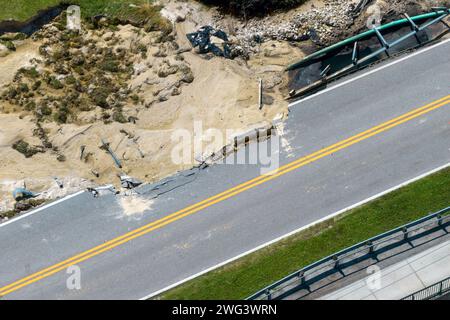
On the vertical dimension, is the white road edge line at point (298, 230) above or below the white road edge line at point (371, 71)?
below

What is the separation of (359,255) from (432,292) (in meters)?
3.04

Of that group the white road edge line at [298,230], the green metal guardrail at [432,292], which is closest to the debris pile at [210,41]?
the white road edge line at [298,230]

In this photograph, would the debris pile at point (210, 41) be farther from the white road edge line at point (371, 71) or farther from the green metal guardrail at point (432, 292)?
the green metal guardrail at point (432, 292)

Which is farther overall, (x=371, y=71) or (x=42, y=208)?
(x=371, y=71)

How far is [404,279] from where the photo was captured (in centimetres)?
2180

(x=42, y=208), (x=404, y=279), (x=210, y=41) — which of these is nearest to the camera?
(x=404, y=279)

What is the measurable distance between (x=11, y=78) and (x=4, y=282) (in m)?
9.71

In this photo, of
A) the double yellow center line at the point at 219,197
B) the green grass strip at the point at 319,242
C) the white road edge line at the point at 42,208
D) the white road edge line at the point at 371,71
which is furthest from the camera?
the white road edge line at the point at 371,71

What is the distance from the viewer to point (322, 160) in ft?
79.0

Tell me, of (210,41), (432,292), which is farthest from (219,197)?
(432,292)

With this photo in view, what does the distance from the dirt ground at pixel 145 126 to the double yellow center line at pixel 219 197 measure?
196 centimetres

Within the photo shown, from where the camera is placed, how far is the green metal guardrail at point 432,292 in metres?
21.2

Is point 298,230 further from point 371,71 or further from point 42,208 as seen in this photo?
point 42,208

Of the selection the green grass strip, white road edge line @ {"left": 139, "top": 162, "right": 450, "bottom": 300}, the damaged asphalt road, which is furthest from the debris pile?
the green grass strip
